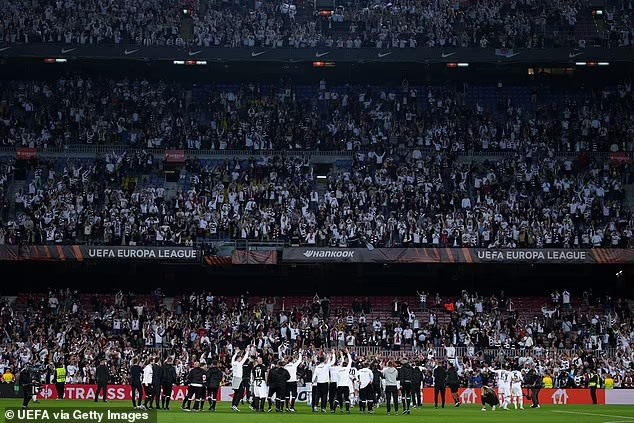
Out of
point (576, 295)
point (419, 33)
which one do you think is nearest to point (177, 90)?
point (419, 33)

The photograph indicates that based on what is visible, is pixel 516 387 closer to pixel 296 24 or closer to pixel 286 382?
pixel 286 382

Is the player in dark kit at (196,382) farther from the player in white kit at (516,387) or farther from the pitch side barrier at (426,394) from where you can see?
the player in white kit at (516,387)

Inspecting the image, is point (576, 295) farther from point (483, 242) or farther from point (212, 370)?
point (212, 370)

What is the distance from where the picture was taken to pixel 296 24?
67.8 meters

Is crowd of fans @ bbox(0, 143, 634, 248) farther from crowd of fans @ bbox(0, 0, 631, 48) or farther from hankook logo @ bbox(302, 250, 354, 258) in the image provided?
crowd of fans @ bbox(0, 0, 631, 48)

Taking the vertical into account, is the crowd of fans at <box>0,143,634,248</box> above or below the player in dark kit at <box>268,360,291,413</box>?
above

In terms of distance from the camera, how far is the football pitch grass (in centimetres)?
3203

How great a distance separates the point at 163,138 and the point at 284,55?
8.87m

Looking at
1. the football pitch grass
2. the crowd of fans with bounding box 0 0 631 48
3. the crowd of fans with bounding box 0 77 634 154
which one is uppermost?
the crowd of fans with bounding box 0 0 631 48

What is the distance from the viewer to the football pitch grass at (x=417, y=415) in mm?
32031

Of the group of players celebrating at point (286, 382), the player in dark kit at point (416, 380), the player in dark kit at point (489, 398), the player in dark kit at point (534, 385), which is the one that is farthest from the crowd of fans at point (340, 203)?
the group of players celebrating at point (286, 382)

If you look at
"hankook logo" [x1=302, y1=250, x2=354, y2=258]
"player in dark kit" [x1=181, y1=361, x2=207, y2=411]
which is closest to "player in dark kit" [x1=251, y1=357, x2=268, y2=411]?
"player in dark kit" [x1=181, y1=361, x2=207, y2=411]

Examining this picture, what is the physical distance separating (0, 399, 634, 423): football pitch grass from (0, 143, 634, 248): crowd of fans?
16.0 m

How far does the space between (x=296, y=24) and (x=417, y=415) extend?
37.5 meters
